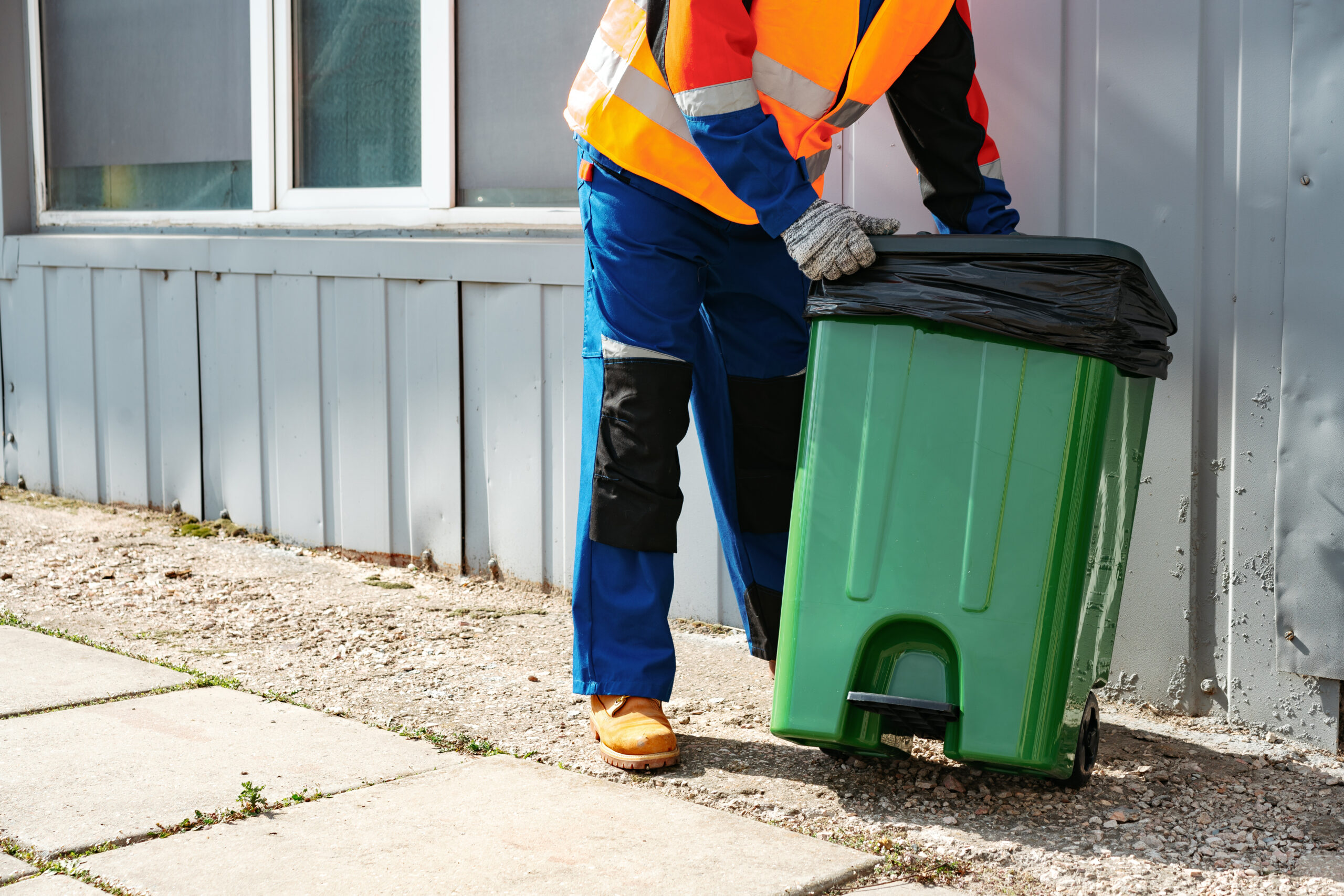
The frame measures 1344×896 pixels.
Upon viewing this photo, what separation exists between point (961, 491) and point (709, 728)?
86cm

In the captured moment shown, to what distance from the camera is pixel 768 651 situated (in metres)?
2.65

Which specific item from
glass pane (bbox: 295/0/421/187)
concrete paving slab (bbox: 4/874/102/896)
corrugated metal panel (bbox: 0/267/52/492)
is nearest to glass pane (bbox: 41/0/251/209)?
glass pane (bbox: 295/0/421/187)

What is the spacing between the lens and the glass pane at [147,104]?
15.0 feet

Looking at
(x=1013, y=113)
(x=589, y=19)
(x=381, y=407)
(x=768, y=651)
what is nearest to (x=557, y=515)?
(x=381, y=407)

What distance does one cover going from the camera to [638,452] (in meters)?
2.35

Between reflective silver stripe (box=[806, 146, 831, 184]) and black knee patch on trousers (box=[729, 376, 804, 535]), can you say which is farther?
black knee patch on trousers (box=[729, 376, 804, 535])

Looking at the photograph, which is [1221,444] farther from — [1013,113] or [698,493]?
[698,493]

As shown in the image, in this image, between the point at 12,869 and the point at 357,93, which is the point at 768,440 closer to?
the point at 12,869

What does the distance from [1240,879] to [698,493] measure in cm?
170

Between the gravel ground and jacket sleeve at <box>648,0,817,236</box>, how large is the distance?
3.10 ft

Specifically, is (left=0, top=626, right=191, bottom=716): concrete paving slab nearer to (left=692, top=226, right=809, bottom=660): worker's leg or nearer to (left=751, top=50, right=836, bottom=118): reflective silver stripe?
(left=692, top=226, right=809, bottom=660): worker's leg

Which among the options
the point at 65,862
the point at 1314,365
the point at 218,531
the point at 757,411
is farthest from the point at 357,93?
the point at 1314,365

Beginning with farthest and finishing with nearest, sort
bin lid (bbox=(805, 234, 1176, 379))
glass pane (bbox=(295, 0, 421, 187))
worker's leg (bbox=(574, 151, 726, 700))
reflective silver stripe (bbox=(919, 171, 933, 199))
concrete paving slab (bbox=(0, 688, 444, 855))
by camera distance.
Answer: glass pane (bbox=(295, 0, 421, 187)), reflective silver stripe (bbox=(919, 171, 933, 199)), worker's leg (bbox=(574, 151, 726, 700)), concrete paving slab (bbox=(0, 688, 444, 855)), bin lid (bbox=(805, 234, 1176, 379))

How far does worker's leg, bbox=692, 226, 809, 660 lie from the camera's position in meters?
2.56
